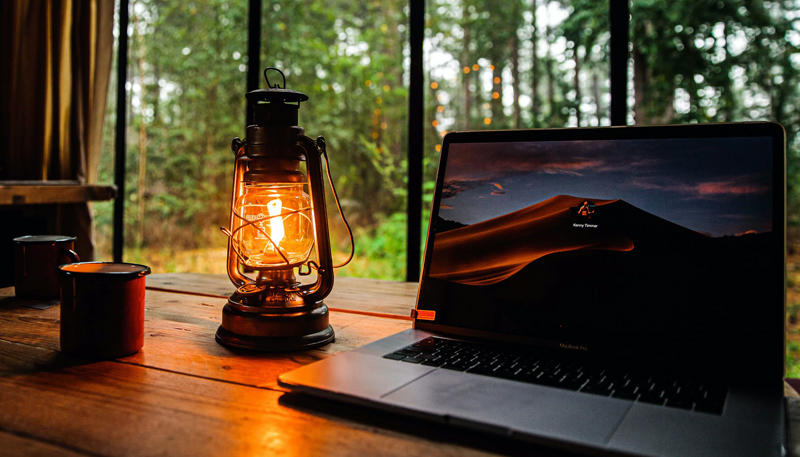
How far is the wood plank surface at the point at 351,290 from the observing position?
1.15 metres

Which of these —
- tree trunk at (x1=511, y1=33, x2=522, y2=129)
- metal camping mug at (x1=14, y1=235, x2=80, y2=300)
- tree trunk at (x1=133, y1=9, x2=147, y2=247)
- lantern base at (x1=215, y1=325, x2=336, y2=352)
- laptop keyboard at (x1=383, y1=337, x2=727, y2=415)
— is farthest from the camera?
tree trunk at (x1=133, y1=9, x2=147, y2=247)

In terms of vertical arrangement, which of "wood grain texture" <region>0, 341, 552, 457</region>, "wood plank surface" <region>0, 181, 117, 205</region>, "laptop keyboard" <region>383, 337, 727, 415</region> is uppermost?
→ "wood plank surface" <region>0, 181, 117, 205</region>

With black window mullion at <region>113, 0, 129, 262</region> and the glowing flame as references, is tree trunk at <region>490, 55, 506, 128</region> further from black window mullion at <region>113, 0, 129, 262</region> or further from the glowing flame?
the glowing flame

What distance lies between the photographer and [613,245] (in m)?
0.80

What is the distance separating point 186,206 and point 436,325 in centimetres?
502

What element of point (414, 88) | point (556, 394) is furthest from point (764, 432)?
point (414, 88)

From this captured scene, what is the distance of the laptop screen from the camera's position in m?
0.72

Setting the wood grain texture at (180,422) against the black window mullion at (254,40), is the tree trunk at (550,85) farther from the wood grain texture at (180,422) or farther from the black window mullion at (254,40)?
the wood grain texture at (180,422)

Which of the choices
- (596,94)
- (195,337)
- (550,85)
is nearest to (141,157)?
(550,85)

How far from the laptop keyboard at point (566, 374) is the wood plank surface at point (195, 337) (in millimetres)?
143

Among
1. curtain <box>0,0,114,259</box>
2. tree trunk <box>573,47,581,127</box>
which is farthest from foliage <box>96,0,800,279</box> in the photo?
curtain <box>0,0,114,259</box>

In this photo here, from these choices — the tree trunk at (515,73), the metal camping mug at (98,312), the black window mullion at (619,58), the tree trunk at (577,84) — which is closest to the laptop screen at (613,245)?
the metal camping mug at (98,312)

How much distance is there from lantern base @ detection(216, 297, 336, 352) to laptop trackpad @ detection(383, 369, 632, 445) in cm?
25

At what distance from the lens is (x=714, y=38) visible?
10.8 ft
